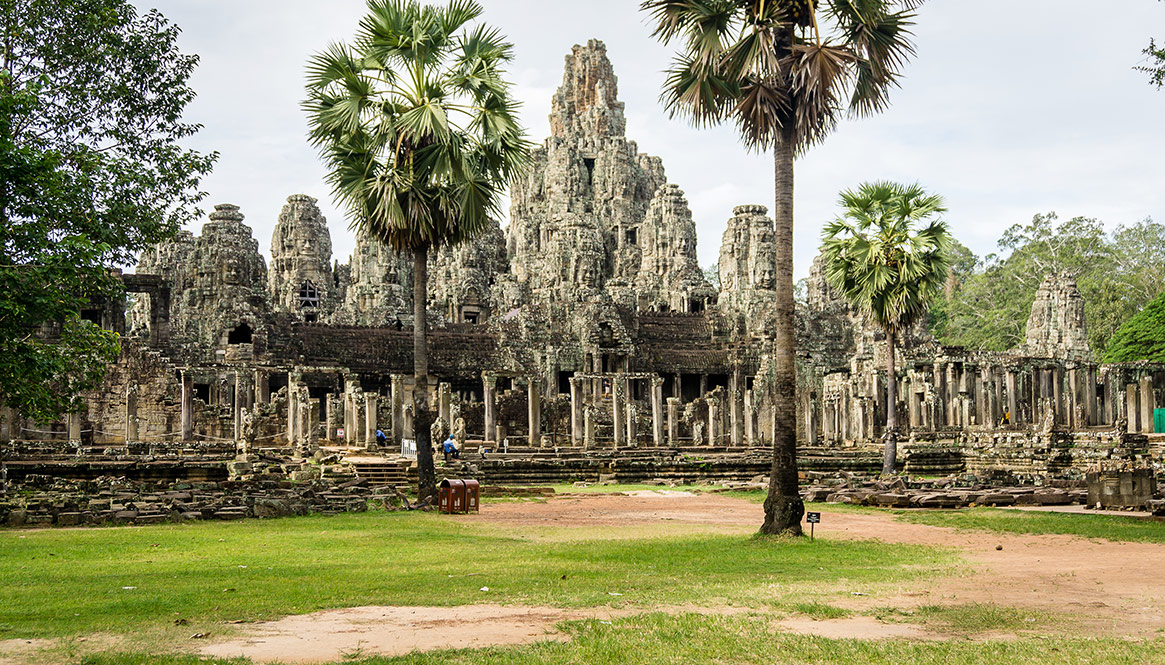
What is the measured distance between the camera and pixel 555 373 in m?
45.7

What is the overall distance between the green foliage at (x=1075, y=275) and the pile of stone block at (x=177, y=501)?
51025 mm

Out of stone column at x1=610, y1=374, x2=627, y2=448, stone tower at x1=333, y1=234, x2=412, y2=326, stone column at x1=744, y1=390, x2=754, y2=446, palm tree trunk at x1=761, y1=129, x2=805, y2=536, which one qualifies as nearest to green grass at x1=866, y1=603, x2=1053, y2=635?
palm tree trunk at x1=761, y1=129, x2=805, y2=536

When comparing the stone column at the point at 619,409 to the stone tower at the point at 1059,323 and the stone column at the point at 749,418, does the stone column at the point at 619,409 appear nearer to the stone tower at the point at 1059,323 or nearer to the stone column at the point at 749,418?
the stone column at the point at 749,418

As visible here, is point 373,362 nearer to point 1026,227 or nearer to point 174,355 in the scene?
point 174,355

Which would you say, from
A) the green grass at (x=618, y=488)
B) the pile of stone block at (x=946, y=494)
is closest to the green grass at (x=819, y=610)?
the pile of stone block at (x=946, y=494)

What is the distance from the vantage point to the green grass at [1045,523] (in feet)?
50.3

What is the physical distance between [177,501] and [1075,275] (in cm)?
5882

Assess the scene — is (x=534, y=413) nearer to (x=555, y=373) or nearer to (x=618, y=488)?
(x=618, y=488)

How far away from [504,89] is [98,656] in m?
14.2

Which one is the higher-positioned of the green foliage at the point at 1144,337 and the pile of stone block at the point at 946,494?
the green foliage at the point at 1144,337

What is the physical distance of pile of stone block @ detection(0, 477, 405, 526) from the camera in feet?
53.1

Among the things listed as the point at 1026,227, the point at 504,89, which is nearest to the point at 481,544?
the point at 504,89

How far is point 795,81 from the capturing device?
47.6ft

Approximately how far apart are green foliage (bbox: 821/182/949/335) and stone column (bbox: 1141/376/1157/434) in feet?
37.4
